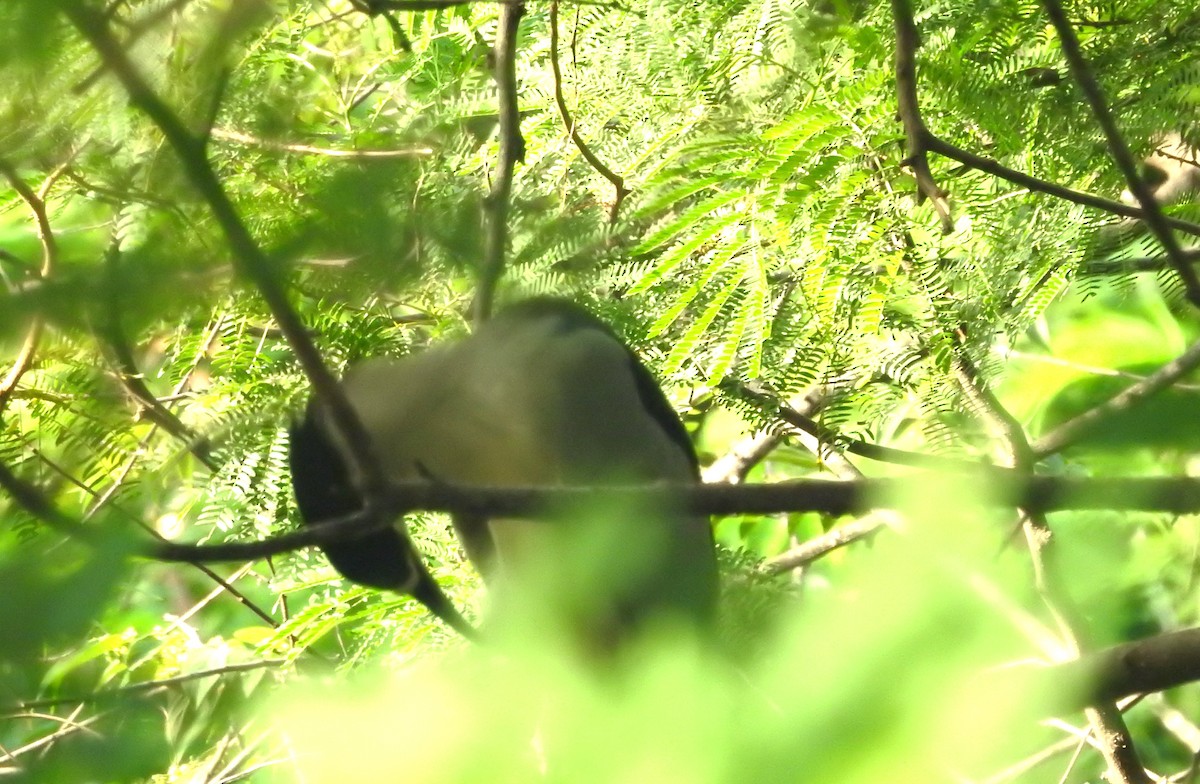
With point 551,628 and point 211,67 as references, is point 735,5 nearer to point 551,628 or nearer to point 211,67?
point 211,67

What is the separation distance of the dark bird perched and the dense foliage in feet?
0.26

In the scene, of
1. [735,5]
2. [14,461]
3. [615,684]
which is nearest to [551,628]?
[615,684]

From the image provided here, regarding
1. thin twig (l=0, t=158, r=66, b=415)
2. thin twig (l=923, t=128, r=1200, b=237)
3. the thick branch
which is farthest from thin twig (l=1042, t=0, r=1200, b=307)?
thin twig (l=0, t=158, r=66, b=415)

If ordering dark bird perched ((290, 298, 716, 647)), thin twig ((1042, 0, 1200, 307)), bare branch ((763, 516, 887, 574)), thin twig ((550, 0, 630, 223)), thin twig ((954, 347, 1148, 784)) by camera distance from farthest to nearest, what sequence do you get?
bare branch ((763, 516, 887, 574)) → thin twig ((550, 0, 630, 223)) → thin twig ((954, 347, 1148, 784)) → dark bird perched ((290, 298, 716, 647)) → thin twig ((1042, 0, 1200, 307))

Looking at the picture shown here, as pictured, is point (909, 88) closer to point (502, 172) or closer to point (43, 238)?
point (502, 172)

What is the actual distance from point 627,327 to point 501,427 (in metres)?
0.29

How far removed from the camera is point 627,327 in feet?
6.63

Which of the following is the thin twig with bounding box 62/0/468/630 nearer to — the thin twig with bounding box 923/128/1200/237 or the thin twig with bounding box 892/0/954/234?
the thin twig with bounding box 892/0/954/234

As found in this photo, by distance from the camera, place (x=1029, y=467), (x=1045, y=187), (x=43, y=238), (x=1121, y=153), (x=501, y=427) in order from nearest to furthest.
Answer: (x=1121, y=153) < (x=1045, y=187) < (x=43, y=238) < (x=1029, y=467) < (x=501, y=427)

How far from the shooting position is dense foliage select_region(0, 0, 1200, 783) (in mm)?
376

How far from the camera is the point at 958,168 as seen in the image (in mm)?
2176

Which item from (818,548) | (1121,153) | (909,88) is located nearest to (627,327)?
(909,88)

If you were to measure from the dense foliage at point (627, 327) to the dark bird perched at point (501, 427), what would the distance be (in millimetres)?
78

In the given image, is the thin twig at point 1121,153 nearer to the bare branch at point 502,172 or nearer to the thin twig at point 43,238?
the bare branch at point 502,172
